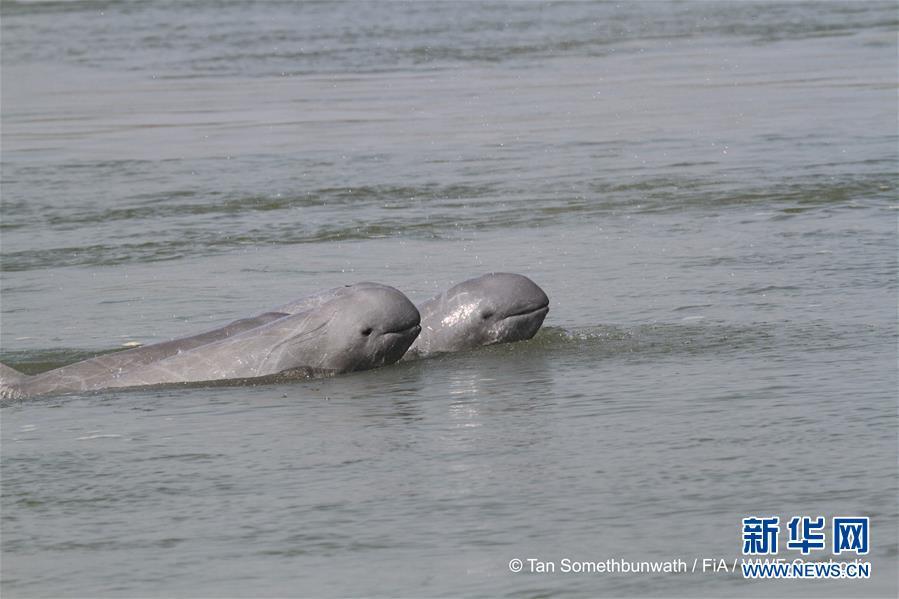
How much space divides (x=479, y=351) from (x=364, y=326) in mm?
931

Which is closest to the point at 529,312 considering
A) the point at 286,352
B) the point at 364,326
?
the point at 364,326

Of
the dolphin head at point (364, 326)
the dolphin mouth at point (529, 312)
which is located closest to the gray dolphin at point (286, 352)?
the dolphin head at point (364, 326)

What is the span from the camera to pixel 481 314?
10.8 meters

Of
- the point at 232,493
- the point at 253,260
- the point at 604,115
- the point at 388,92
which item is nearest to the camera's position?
the point at 232,493

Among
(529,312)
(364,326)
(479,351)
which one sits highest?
(364,326)

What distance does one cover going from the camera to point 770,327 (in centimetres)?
1102

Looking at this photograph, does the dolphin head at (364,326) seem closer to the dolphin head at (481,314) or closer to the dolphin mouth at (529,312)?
the dolphin head at (481,314)

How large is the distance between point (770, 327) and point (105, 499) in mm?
4531

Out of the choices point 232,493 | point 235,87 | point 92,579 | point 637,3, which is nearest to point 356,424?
point 232,493

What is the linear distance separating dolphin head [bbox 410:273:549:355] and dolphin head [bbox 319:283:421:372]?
0.49m

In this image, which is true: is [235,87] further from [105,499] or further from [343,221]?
[105,499]

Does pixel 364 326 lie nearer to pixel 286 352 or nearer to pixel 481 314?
pixel 286 352

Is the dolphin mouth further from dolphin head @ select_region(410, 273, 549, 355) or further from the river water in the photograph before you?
the river water

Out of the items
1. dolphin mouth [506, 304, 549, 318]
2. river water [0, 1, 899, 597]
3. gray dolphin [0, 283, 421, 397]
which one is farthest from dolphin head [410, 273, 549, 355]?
gray dolphin [0, 283, 421, 397]
